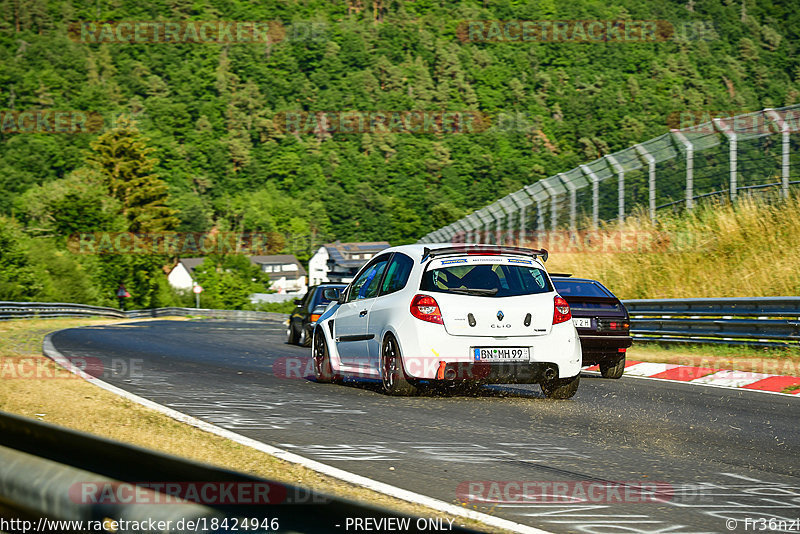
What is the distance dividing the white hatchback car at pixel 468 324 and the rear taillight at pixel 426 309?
0.01 metres

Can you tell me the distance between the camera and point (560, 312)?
34.5ft

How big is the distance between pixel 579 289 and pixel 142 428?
27.8ft

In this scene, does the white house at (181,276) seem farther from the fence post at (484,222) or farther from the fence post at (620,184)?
the fence post at (620,184)

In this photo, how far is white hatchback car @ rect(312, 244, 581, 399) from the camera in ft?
33.0

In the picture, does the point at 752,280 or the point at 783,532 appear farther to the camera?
the point at 752,280

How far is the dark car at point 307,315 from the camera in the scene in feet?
71.1

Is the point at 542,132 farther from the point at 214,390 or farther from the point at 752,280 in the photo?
the point at 214,390

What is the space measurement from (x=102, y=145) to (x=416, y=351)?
4768 inches

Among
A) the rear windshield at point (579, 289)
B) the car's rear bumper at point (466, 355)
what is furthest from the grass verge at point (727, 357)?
the car's rear bumper at point (466, 355)

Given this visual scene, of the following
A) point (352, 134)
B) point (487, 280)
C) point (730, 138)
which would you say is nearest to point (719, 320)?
point (730, 138)

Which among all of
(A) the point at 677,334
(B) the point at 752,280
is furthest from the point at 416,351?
(B) the point at 752,280

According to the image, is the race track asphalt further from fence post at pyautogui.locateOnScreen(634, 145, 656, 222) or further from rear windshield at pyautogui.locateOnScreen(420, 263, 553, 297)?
fence post at pyautogui.locateOnScreen(634, 145, 656, 222)

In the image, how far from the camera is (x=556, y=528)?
4.79m

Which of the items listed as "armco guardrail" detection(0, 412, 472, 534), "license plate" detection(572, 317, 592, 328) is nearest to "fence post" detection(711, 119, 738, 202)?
"license plate" detection(572, 317, 592, 328)
